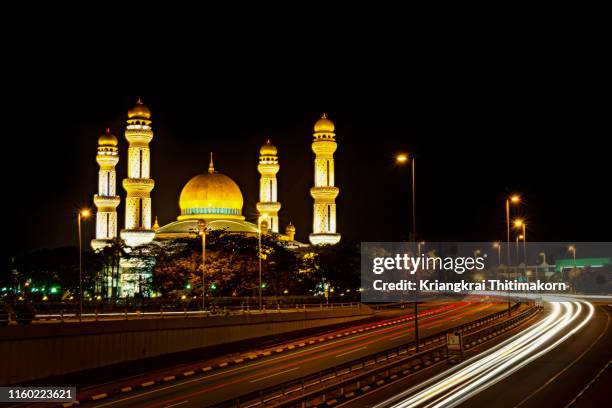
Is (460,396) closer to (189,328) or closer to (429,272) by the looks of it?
(189,328)

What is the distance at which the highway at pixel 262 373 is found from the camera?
1128 inches

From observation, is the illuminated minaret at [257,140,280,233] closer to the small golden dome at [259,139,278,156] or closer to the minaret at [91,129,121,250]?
the small golden dome at [259,139,278,156]

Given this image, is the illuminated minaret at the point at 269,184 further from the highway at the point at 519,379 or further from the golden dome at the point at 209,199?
the highway at the point at 519,379

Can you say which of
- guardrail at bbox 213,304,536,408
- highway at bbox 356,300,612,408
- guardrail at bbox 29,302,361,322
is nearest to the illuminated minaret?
guardrail at bbox 29,302,361,322

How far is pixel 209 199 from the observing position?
110 metres

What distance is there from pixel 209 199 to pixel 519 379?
82446 millimetres

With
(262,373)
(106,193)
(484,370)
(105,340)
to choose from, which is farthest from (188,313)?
(106,193)

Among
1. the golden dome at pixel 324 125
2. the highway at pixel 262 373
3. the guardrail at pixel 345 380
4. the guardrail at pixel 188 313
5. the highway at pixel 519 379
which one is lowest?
the highway at pixel 262 373

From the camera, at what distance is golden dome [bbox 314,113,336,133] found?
362 ft

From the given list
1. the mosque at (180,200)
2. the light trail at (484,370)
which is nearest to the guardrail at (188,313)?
the light trail at (484,370)

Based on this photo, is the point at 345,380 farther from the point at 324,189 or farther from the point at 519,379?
the point at 324,189

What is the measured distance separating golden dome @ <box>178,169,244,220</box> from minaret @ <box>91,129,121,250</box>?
9.38 metres

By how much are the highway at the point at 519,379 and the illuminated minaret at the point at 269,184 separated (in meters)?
73.3

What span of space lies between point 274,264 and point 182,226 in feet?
92.8
